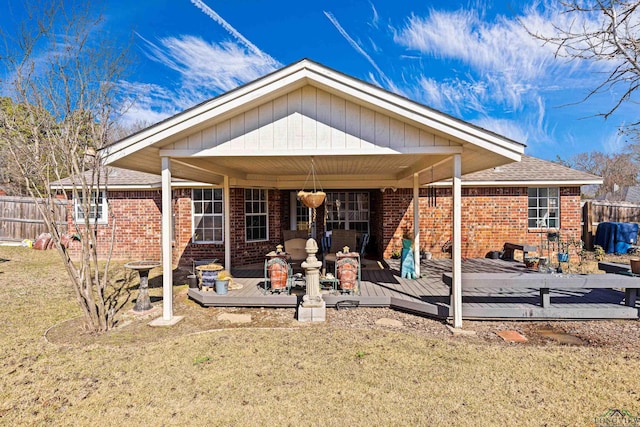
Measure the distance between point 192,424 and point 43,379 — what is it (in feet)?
6.77

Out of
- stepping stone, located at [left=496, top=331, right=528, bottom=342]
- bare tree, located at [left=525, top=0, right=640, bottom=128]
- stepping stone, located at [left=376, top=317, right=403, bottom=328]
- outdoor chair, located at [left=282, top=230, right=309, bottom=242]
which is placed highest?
bare tree, located at [left=525, top=0, right=640, bottom=128]

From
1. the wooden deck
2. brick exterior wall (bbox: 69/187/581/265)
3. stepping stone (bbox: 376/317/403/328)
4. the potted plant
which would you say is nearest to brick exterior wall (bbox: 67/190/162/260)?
brick exterior wall (bbox: 69/187/581/265)

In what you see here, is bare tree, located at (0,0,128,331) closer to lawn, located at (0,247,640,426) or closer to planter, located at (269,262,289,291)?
lawn, located at (0,247,640,426)

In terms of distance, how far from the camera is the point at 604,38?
496 centimetres

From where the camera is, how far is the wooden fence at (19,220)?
14859 millimetres

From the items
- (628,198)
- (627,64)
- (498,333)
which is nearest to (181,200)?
(498,333)

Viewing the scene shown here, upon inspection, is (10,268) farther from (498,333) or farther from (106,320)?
(498,333)

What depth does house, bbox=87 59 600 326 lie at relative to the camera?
485 centimetres

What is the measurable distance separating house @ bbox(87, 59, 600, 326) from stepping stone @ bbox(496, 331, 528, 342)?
26.9 inches

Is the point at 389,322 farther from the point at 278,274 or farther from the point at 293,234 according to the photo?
the point at 293,234

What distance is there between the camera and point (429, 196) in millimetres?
10625

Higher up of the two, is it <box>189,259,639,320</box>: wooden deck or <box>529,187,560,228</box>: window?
<box>529,187,560,228</box>: window

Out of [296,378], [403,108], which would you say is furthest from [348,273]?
[403,108]

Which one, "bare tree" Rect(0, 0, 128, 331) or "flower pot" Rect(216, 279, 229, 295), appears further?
"flower pot" Rect(216, 279, 229, 295)
